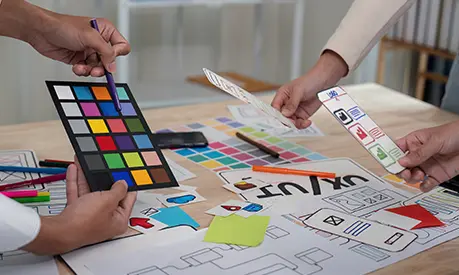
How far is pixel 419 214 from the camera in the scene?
115cm

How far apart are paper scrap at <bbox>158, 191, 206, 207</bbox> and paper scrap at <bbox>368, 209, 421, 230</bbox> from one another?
1.00ft

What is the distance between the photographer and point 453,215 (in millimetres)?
1160

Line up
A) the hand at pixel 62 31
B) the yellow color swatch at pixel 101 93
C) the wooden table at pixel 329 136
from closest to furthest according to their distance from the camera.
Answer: the wooden table at pixel 329 136
the yellow color swatch at pixel 101 93
the hand at pixel 62 31

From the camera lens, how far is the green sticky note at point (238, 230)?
1021 mm

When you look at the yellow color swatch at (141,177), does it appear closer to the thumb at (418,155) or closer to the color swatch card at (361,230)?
the color swatch card at (361,230)

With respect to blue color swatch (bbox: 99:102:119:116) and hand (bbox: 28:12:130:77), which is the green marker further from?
hand (bbox: 28:12:130:77)

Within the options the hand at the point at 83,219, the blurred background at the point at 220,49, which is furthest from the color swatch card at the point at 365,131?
the blurred background at the point at 220,49

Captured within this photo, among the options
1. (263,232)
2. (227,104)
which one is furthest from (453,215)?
(227,104)

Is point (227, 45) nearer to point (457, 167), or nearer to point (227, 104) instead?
point (227, 104)

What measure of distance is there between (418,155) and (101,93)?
0.59 m

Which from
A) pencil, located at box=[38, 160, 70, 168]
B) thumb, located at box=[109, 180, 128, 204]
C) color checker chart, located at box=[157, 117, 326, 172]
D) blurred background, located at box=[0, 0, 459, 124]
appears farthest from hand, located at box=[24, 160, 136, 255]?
blurred background, located at box=[0, 0, 459, 124]

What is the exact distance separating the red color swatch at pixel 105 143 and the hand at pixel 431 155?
0.50 metres

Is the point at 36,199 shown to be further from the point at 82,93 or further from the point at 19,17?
the point at 19,17

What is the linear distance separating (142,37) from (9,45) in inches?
26.9
